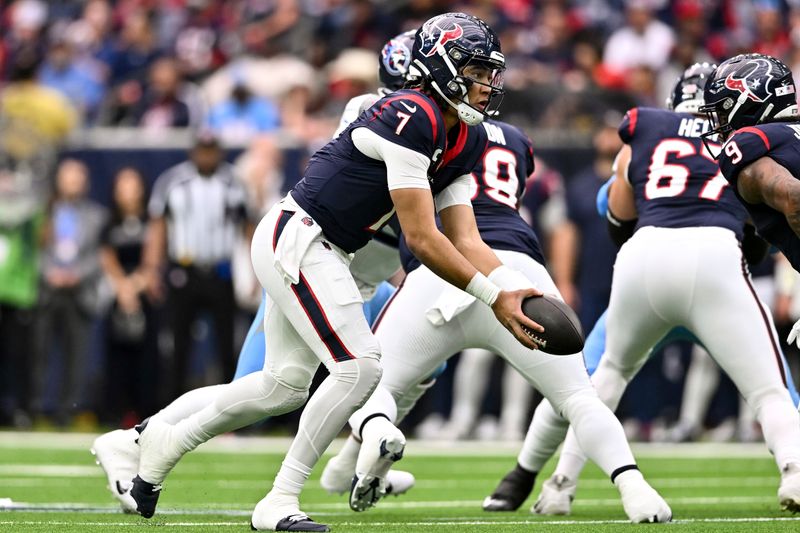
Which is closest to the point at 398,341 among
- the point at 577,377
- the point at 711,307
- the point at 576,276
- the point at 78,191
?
the point at 577,377

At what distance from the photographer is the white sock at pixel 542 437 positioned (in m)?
6.69

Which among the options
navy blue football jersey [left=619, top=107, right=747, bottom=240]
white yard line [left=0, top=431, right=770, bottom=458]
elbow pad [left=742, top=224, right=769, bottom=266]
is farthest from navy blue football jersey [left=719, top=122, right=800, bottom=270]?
white yard line [left=0, top=431, right=770, bottom=458]

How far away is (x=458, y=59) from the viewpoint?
5.41 meters

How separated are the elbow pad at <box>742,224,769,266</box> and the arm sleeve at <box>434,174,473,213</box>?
181 cm

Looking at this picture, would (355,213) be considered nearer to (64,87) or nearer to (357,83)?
(357,83)

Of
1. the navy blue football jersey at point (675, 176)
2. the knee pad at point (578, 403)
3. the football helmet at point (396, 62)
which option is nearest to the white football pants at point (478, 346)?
the knee pad at point (578, 403)

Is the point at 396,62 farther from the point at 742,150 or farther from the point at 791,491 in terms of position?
the point at 791,491

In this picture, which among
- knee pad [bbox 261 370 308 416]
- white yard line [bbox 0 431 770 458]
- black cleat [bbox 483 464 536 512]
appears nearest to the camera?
knee pad [bbox 261 370 308 416]

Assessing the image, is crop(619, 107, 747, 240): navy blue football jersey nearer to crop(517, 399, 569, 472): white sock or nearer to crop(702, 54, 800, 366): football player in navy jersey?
crop(702, 54, 800, 366): football player in navy jersey

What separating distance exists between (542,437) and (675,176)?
4.34ft

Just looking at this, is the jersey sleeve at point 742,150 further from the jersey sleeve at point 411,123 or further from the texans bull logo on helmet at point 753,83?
the jersey sleeve at point 411,123

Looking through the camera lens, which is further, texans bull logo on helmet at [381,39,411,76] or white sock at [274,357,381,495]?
texans bull logo on helmet at [381,39,411,76]

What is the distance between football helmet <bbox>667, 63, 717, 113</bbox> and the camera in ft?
22.7

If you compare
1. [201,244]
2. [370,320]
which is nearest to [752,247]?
[370,320]
